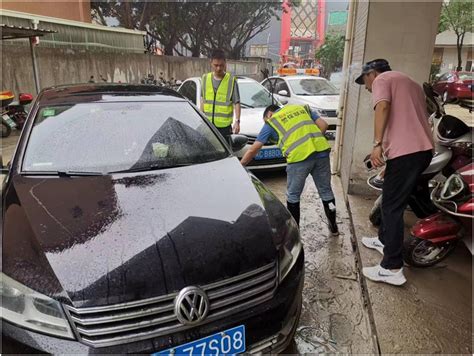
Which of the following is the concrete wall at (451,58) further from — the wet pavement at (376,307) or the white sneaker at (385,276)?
the white sneaker at (385,276)

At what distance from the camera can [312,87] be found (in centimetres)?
888

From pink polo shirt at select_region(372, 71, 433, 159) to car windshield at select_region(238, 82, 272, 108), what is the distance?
12.6ft

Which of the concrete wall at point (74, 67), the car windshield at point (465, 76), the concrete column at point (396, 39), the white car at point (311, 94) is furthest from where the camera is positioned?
the car windshield at point (465, 76)

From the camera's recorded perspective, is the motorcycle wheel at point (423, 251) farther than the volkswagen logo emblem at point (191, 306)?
Yes

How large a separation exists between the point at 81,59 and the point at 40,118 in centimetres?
1221

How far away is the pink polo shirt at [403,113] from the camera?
2.46 metres

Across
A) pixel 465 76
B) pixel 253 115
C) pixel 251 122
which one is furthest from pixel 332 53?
pixel 251 122

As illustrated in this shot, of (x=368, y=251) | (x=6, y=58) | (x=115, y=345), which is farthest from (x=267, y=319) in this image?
(x=6, y=58)

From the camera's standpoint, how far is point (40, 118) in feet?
8.95

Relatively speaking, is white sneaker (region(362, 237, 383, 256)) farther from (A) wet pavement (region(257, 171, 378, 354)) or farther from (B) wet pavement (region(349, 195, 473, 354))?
(A) wet pavement (region(257, 171, 378, 354))

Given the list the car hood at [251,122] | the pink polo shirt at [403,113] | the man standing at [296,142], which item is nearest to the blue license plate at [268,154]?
the car hood at [251,122]

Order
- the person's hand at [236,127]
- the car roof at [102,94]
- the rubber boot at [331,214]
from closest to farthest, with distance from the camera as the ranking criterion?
the car roof at [102,94], the rubber boot at [331,214], the person's hand at [236,127]

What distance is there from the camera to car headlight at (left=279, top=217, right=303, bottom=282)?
187 cm

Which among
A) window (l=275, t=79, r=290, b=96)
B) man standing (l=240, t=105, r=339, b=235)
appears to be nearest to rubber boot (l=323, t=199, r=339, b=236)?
man standing (l=240, t=105, r=339, b=235)
